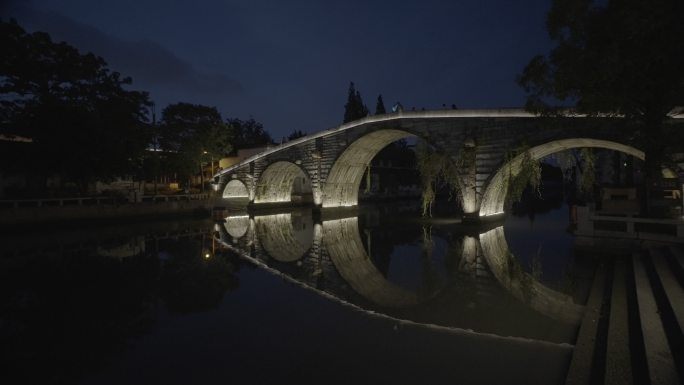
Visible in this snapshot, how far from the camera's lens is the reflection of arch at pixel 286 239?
12445mm

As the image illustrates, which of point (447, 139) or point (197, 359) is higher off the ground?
point (447, 139)

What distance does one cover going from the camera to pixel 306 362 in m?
4.67

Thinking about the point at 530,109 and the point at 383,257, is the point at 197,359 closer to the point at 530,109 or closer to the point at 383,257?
the point at 383,257

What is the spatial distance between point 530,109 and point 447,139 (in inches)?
263

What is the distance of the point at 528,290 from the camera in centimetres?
750

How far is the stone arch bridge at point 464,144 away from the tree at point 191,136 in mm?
4984

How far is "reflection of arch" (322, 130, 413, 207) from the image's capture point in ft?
82.3

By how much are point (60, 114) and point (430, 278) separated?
69.6 ft

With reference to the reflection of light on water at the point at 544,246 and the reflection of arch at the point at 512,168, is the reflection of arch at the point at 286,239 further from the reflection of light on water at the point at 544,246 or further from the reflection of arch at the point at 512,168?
the reflection of arch at the point at 512,168

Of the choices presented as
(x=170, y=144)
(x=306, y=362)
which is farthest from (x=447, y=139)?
(x=170, y=144)

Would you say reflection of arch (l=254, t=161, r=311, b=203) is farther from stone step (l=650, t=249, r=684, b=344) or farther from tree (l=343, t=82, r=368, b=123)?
stone step (l=650, t=249, r=684, b=344)

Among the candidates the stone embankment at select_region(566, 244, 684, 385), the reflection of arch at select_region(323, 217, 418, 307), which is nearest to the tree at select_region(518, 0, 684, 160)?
the stone embankment at select_region(566, 244, 684, 385)

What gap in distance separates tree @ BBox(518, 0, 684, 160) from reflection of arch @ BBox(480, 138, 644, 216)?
16.4 ft

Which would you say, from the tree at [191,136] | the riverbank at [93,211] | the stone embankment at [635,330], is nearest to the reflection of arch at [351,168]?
the riverbank at [93,211]
